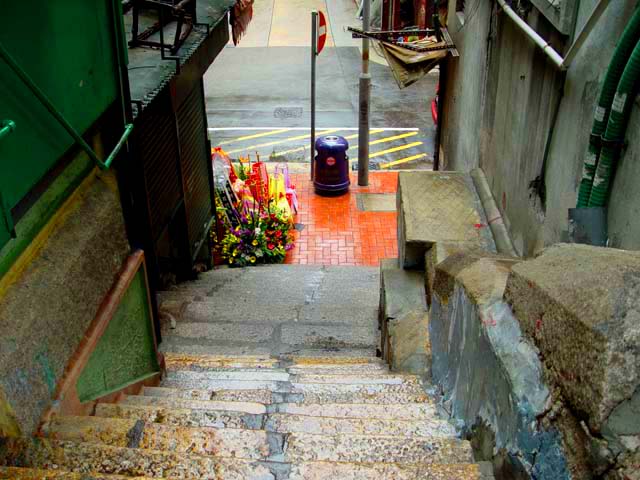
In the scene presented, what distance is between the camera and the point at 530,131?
683cm

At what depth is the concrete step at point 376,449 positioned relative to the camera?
10.4 ft

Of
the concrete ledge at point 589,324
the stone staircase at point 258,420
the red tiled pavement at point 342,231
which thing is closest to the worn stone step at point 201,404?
the stone staircase at point 258,420

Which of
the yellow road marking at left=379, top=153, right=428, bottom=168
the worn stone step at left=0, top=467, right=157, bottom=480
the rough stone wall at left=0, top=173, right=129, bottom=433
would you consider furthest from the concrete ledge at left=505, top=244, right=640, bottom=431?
the yellow road marking at left=379, top=153, right=428, bottom=168

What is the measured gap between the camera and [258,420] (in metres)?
3.86

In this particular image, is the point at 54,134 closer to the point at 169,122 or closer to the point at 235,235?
the point at 169,122

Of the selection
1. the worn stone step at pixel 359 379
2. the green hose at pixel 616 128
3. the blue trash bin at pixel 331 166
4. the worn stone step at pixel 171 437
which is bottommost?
the blue trash bin at pixel 331 166

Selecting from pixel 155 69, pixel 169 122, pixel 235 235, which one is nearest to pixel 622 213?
pixel 155 69

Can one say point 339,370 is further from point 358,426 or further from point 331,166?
point 331,166

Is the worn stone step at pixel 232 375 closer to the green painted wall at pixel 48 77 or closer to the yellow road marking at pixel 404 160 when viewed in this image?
the green painted wall at pixel 48 77

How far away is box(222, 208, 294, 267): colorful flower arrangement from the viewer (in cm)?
1066

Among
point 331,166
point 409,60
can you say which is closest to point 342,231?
point 331,166

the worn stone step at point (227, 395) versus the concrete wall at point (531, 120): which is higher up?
the concrete wall at point (531, 120)

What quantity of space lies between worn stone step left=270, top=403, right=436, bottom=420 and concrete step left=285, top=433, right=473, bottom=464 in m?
0.69

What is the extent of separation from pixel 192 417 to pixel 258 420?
1.22ft
